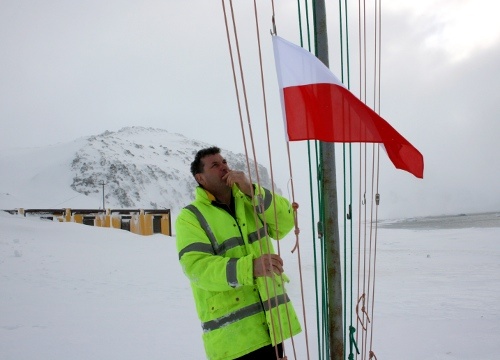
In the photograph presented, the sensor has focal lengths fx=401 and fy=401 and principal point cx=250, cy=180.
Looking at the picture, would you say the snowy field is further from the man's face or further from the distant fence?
the distant fence

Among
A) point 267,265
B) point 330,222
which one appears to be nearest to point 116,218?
point 330,222

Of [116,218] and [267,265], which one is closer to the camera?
[267,265]

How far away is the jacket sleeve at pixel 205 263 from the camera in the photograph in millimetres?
1970

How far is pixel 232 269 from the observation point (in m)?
1.98

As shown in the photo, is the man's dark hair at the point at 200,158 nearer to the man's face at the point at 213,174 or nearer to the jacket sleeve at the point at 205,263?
the man's face at the point at 213,174

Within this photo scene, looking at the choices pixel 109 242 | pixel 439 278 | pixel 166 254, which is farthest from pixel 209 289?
pixel 109 242

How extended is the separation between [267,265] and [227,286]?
0.24m

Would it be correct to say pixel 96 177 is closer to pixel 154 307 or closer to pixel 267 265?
pixel 154 307

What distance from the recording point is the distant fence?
27969mm

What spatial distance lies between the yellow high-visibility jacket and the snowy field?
290cm

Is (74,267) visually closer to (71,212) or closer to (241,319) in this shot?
(241,319)

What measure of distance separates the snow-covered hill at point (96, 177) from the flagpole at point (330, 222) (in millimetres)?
47784

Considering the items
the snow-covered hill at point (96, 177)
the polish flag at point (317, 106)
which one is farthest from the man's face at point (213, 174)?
the snow-covered hill at point (96, 177)

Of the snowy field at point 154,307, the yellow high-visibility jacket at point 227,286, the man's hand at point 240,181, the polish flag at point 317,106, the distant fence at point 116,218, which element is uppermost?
the polish flag at point 317,106
